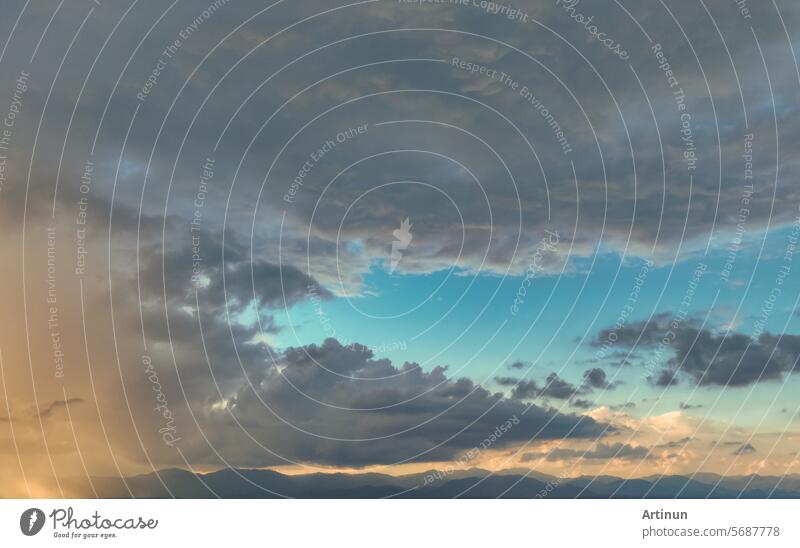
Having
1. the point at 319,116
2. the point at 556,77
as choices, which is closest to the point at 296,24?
the point at 319,116

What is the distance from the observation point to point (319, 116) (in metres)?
42.3
